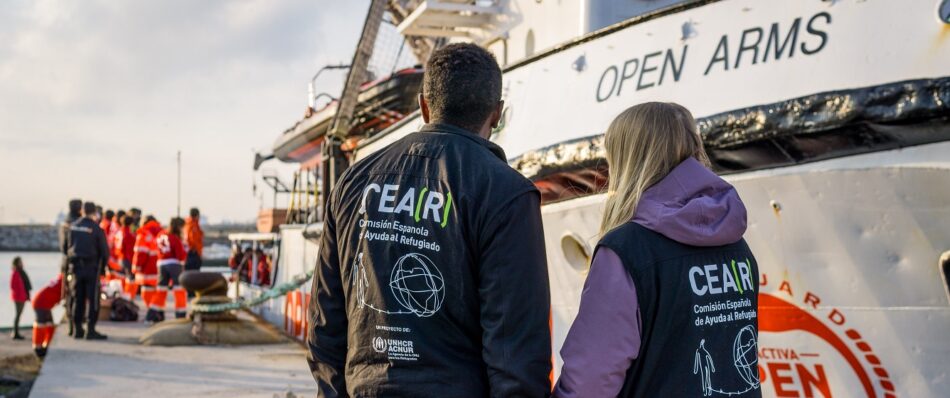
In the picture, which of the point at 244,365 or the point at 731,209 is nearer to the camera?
the point at 731,209

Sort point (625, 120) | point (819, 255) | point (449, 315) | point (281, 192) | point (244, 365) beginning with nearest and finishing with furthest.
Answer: point (449, 315) < point (625, 120) < point (819, 255) < point (244, 365) < point (281, 192)

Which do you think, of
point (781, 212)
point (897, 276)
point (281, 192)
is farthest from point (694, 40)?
point (281, 192)

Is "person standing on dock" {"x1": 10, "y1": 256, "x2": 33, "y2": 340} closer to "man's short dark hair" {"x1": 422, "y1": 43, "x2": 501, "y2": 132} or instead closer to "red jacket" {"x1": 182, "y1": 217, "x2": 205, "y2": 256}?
"red jacket" {"x1": 182, "y1": 217, "x2": 205, "y2": 256}

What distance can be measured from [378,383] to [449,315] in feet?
0.72

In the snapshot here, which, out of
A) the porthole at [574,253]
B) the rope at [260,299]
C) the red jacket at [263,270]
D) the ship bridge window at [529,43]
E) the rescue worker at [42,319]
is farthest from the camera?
the red jacket at [263,270]

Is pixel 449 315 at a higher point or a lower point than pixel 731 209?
lower

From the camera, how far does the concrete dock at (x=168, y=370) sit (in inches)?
243

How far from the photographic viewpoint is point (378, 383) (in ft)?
6.06

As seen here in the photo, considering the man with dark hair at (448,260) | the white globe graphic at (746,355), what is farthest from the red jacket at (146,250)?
the white globe graphic at (746,355)

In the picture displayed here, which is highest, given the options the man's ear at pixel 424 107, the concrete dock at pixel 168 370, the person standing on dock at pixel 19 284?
the man's ear at pixel 424 107

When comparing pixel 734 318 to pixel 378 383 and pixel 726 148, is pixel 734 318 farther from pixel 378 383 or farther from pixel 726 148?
pixel 726 148

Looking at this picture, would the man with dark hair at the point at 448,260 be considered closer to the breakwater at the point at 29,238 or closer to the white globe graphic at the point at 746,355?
the white globe graphic at the point at 746,355

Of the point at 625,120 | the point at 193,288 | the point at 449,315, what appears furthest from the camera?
the point at 193,288

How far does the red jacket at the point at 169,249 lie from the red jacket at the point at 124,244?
67.9 inches
